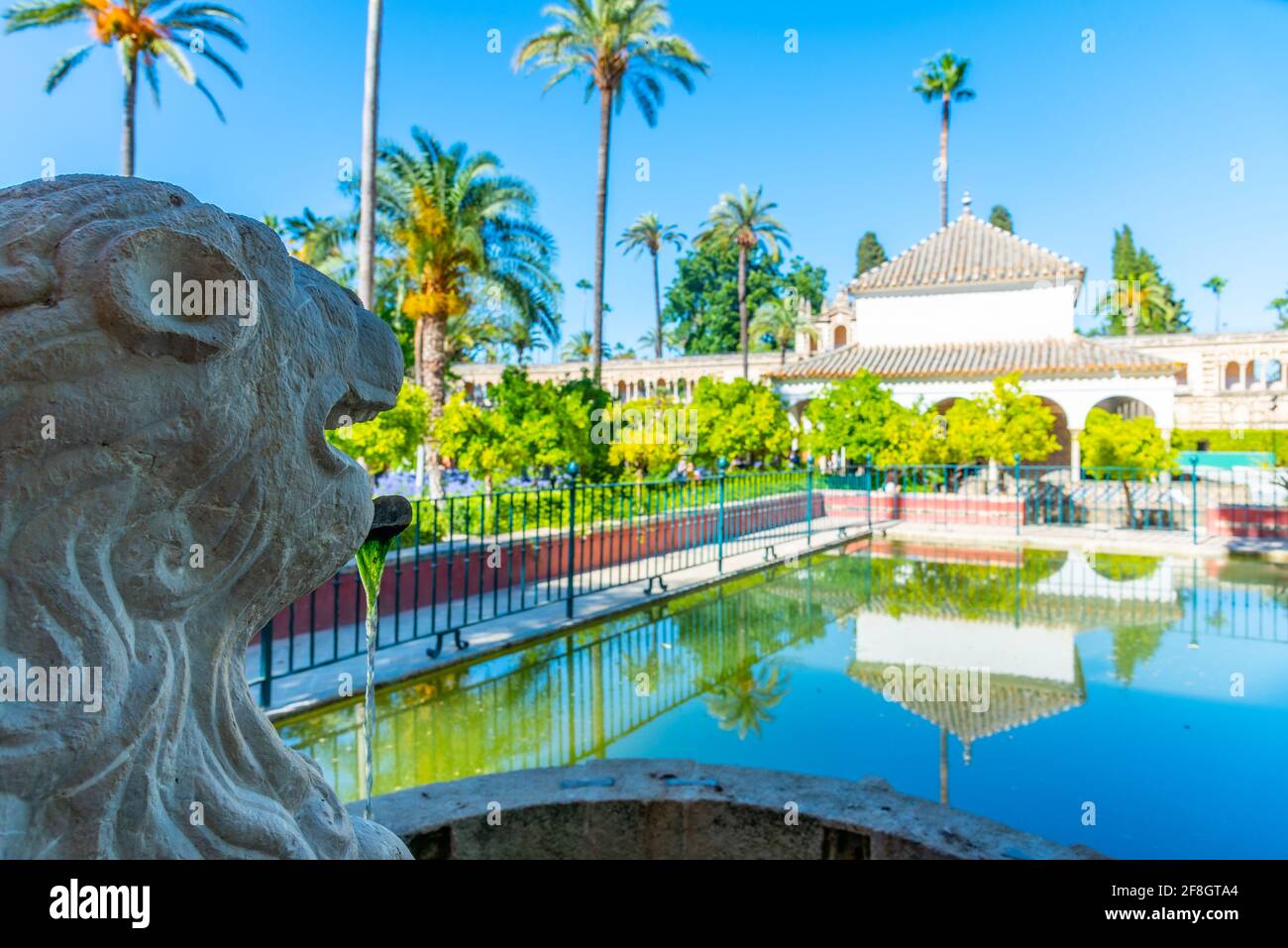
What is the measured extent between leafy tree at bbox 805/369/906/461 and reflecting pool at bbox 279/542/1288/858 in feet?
34.5

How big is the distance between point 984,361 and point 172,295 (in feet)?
88.2

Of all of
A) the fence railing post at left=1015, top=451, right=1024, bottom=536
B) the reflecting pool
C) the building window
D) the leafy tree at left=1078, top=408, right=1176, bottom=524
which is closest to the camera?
the reflecting pool

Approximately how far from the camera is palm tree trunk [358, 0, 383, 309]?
12.4m

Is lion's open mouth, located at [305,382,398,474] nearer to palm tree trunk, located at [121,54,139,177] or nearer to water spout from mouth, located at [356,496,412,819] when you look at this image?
water spout from mouth, located at [356,496,412,819]

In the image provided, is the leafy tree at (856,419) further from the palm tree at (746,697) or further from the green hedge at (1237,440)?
the green hedge at (1237,440)

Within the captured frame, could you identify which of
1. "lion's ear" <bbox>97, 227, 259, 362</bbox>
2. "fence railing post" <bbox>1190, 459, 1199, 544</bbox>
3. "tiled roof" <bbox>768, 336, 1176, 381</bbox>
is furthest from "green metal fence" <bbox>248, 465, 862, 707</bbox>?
"tiled roof" <bbox>768, 336, 1176, 381</bbox>

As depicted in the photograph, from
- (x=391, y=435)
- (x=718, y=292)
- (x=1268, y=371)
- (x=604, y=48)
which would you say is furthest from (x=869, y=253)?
(x=391, y=435)

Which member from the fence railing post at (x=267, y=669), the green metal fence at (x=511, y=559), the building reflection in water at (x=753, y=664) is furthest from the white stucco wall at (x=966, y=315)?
the fence railing post at (x=267, y=669)

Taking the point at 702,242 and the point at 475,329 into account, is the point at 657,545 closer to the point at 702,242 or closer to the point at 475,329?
the point at 475,329

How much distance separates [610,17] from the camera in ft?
67.6

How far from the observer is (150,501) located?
1.24m

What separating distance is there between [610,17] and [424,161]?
19.9 feet
